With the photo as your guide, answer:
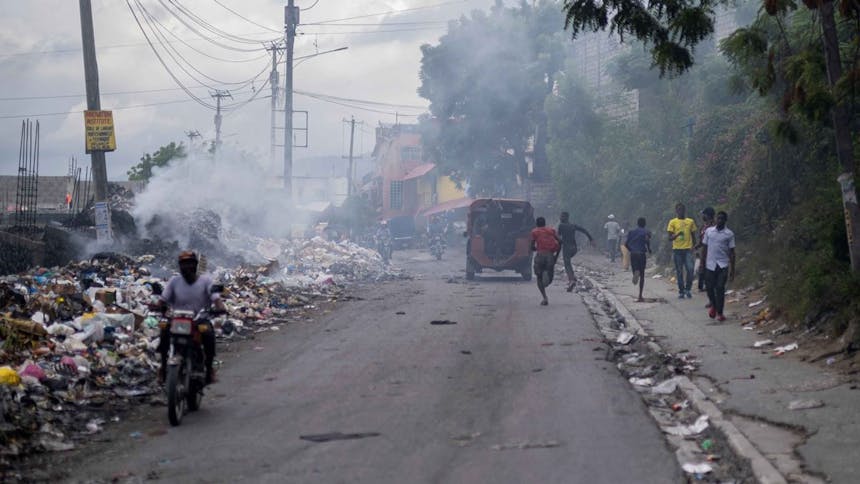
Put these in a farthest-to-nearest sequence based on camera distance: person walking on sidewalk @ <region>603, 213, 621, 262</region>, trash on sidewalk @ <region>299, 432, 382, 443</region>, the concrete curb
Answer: person walking on sidewalk @ <region>603, 213, 621, 262</region> < trash on sidewalk @ <region>299, 432, 382, 443</region> < the concrete curb

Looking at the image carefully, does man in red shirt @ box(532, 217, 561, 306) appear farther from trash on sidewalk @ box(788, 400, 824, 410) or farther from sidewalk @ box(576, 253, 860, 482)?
trash on sidewalk @ box(788, 400, 824, 410)

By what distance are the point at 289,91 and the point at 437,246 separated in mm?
10934

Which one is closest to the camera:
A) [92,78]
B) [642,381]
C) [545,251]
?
[642,381]

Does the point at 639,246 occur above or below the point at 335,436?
above

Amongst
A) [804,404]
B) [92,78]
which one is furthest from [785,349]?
[92,78]

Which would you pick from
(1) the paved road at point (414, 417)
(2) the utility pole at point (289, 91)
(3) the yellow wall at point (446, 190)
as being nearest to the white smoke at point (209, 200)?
(2) the utility pole at point (289, 91)

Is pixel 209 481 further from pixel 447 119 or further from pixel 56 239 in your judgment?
pixel 447 119

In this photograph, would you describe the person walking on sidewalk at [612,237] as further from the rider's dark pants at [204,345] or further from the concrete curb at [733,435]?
the rider's dark pants at [204,345]

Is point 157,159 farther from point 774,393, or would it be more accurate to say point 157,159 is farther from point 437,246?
point 774,393

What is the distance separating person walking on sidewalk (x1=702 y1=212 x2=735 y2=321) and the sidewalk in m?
0.68

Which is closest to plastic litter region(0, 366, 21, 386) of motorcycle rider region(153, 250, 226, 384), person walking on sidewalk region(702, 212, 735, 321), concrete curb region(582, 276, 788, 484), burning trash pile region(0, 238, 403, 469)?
burning trash pile region(0, 238, 403, 469)

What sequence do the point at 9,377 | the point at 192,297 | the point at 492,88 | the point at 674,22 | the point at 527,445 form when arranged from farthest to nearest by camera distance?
the point at 492,88 → the point at 674,22 → the point at 192,297 → the point at 9,377 → the point at 527,445

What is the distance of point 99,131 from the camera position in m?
18.1

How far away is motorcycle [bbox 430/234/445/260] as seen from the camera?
4291 centimetres
